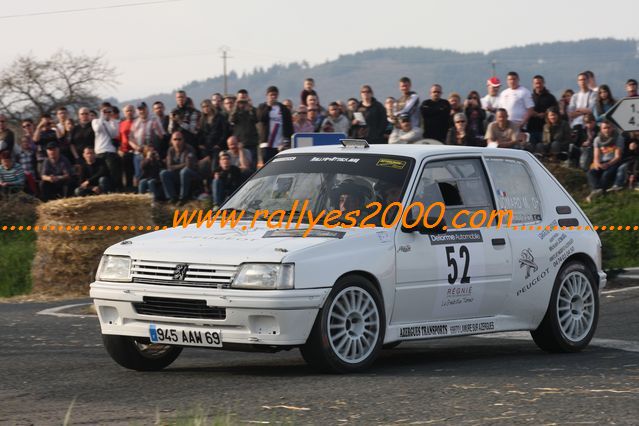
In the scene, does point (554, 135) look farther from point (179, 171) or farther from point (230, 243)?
point (230, 243)

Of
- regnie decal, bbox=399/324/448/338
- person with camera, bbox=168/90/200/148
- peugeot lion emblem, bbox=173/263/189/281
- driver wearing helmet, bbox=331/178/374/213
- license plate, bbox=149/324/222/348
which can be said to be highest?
person with camera, bbox=168/90/200/148

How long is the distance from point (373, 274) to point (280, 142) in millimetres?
12192

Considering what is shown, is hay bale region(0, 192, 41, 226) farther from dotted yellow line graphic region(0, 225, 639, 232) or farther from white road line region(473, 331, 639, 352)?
white road line region(473, 331, 639, 352)

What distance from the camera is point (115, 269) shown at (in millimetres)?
9062

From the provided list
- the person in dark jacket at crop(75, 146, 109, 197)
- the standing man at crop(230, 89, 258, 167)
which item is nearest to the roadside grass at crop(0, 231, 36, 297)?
the person in dark jacket at crop(75, 146, 109, 197)

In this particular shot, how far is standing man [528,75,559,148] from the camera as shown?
2083cm

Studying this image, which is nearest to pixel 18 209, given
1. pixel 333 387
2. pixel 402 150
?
pixel 402 150

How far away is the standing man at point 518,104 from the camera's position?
67.6 feet

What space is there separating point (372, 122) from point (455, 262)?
11432mm

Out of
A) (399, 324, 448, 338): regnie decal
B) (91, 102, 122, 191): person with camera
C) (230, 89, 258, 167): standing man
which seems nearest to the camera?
(399, 324, 448, 338): regnie decal

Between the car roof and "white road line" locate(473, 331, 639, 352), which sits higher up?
the car roof

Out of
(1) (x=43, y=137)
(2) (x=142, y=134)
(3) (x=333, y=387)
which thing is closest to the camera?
(3) (x=333, y=387)

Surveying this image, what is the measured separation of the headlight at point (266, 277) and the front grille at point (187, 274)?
0.08m

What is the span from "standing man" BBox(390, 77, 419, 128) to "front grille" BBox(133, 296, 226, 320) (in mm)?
11818
